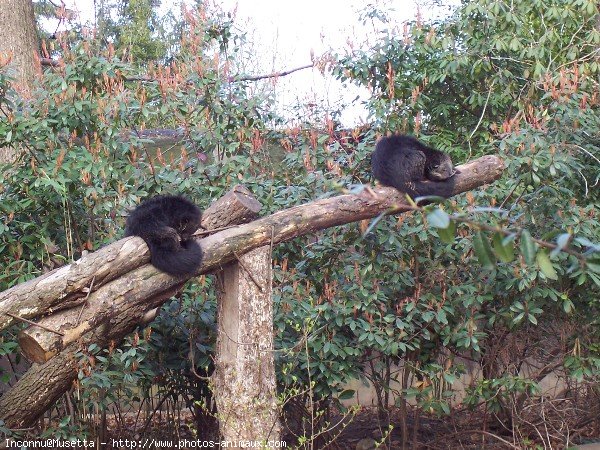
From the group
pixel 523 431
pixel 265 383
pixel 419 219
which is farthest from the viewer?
pixel 523 431

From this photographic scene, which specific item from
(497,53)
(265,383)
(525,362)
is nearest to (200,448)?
(265,383)

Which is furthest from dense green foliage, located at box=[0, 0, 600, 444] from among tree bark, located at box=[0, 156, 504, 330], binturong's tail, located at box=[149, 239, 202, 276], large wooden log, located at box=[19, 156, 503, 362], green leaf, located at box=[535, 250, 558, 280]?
green leaf, located at box=[535, 250, 558, 280]

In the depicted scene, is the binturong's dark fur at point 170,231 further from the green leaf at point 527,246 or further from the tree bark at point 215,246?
the green leaf at point 527,246

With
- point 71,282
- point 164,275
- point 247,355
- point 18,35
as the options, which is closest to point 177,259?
point 164,275

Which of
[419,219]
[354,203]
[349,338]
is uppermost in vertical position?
[354,203]

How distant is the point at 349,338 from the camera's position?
5.81 m

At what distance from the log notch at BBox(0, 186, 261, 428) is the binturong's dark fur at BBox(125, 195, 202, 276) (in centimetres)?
7

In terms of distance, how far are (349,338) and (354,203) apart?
160cm

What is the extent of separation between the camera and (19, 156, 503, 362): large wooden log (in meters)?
4.09

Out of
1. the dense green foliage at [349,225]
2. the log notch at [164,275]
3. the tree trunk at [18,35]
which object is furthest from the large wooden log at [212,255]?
the tree trunk at [18,35]

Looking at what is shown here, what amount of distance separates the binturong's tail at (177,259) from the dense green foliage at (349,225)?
0.97 meters

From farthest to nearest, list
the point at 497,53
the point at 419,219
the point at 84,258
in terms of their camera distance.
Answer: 1. the point at 497,53
2. the point at 419,219
3. the point at 84,258

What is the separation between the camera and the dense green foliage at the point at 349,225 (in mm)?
5367

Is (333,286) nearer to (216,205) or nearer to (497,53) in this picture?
(216,205)
